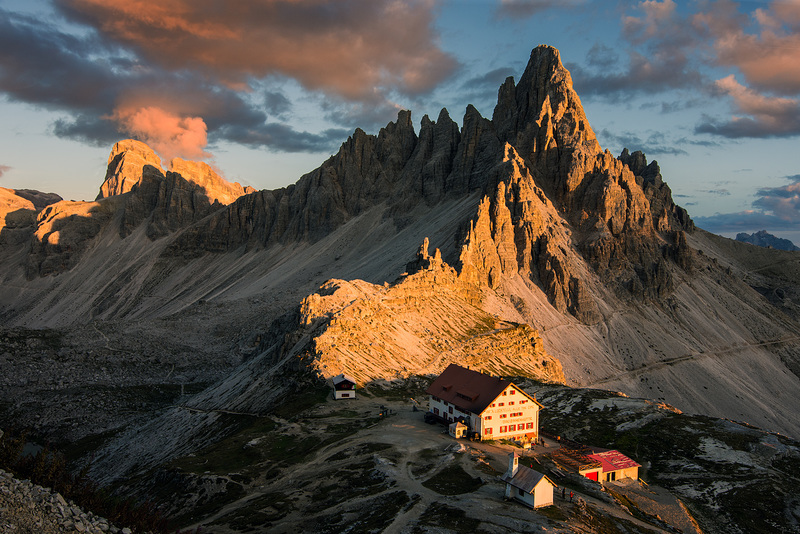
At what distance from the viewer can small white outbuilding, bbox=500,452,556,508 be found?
118ft

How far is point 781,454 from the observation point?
55.6 metres

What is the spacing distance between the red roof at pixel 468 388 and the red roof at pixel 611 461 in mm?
8324

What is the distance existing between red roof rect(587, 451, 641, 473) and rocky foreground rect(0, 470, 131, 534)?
37.9 m

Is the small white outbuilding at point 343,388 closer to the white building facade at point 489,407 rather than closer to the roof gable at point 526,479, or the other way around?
the white building facade at point 489,407

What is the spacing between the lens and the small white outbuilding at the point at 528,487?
35875 millimetres

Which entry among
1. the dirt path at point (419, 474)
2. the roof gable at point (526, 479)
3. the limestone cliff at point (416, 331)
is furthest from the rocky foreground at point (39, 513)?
the limestone cliff at point (416, 331)

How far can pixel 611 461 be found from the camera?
49.3 meters

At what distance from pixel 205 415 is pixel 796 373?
5900 inches

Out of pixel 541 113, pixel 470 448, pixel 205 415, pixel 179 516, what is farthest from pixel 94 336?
pixel 541 113

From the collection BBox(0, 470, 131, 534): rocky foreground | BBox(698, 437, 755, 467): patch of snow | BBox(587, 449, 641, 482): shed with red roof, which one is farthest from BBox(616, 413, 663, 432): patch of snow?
BBox(0, 470, 131, 534): rocky foreground

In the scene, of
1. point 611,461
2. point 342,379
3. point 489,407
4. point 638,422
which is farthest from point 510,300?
point 611,461

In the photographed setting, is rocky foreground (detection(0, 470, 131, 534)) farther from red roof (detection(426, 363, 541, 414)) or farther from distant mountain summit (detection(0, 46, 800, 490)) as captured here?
distant mountain summit (detection(0, 46, 800, 490))

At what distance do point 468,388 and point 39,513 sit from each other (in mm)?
39686

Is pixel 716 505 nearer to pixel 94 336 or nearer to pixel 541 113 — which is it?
pixel 94 336
